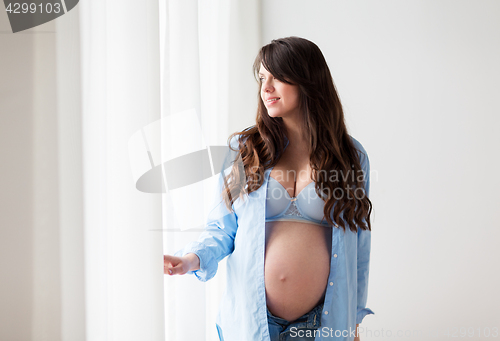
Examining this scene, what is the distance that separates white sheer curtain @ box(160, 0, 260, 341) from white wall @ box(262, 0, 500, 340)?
63 cm

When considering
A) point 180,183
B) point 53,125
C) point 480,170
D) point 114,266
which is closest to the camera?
point 53,125

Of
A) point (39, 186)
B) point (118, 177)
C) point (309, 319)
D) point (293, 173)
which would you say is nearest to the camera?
point (39, 186)

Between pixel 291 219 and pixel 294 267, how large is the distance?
14cm

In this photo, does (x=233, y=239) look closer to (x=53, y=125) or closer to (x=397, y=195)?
(x=53, y=125)

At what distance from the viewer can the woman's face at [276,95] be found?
1083 mm

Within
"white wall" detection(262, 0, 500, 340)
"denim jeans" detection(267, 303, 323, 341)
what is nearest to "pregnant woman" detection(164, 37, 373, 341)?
"denim jeans" detection(267, 303, 323, 341)

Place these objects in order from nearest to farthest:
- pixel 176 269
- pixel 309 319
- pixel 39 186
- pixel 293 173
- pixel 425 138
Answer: pixel 39 186
pixel 176 269
pixel 309 319
pixel 293 173
pixel 425 138

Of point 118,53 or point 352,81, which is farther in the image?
point 352,81

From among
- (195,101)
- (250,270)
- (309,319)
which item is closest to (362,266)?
(309,319)

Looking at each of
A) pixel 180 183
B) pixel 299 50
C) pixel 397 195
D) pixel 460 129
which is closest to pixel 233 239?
pixel 180 183

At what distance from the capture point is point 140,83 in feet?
2.41

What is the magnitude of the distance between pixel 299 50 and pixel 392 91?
1.05 meters

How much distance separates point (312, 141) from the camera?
1127 mm

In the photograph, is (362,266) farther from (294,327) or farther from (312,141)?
(312,141)
